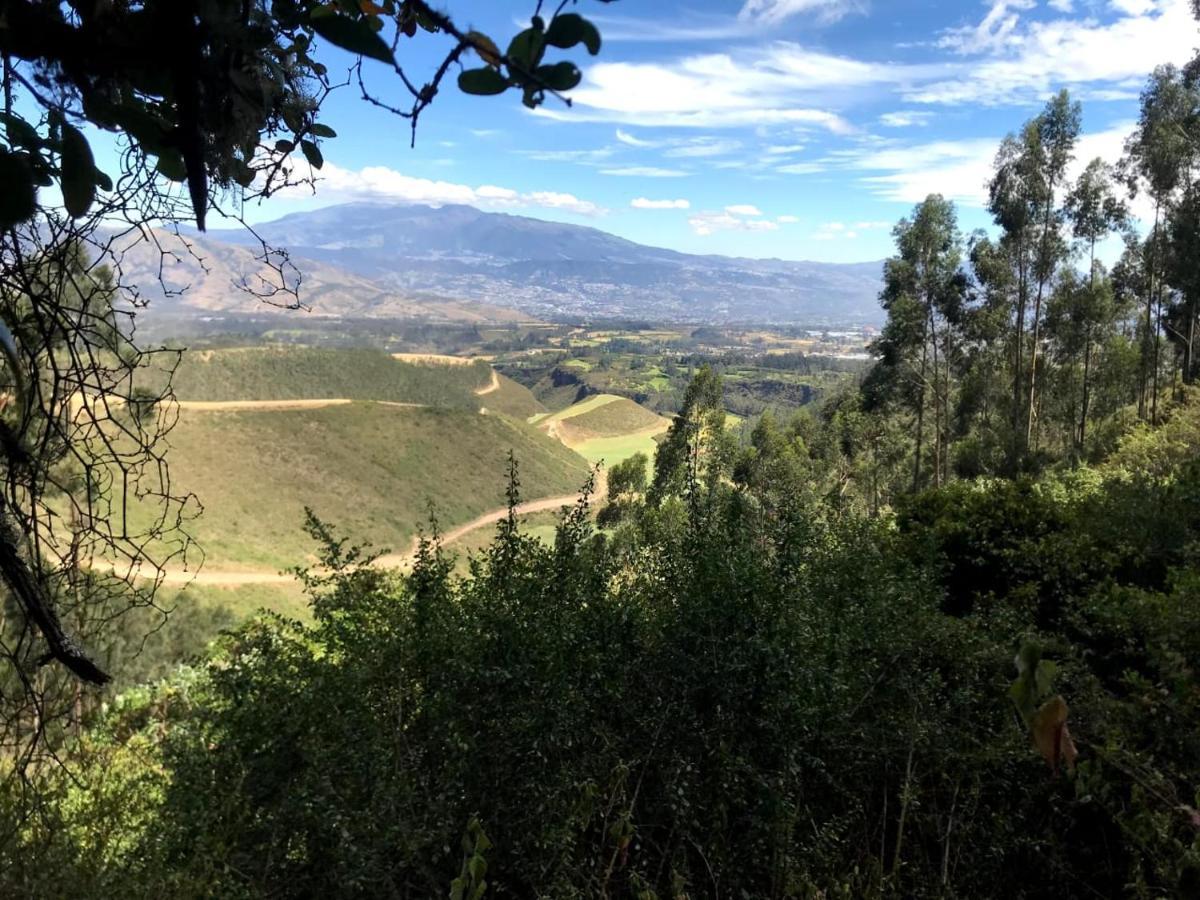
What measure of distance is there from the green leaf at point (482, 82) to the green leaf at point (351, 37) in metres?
0.06

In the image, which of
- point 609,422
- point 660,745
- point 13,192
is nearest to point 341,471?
point 609,422

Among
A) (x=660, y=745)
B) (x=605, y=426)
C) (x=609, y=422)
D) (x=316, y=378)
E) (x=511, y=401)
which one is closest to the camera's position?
(x=660, y=745)

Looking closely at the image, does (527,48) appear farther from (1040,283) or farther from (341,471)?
(341,471)

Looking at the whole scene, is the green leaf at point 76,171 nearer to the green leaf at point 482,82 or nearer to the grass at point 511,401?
the green leaf at point 482,82

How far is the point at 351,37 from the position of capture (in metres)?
0.62

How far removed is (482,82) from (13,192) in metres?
0.40

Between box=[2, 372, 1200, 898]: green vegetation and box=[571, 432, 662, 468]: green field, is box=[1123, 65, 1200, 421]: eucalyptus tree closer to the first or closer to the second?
box=[2, 372, 1200, 898]: green vegetation

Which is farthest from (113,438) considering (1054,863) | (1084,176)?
(1084,176)

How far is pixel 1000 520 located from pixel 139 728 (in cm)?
894

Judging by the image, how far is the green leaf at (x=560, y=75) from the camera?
0.58 meters

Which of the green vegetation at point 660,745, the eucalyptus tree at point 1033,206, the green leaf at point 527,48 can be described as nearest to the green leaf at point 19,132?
the green leaf at point 527,48

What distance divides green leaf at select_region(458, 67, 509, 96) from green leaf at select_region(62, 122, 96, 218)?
45 cm

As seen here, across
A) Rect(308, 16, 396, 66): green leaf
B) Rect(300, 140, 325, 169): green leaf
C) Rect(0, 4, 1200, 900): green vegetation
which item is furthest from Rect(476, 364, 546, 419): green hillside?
Rect(308, 16, 396, 66): green leaf

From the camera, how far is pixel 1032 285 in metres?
17.8
